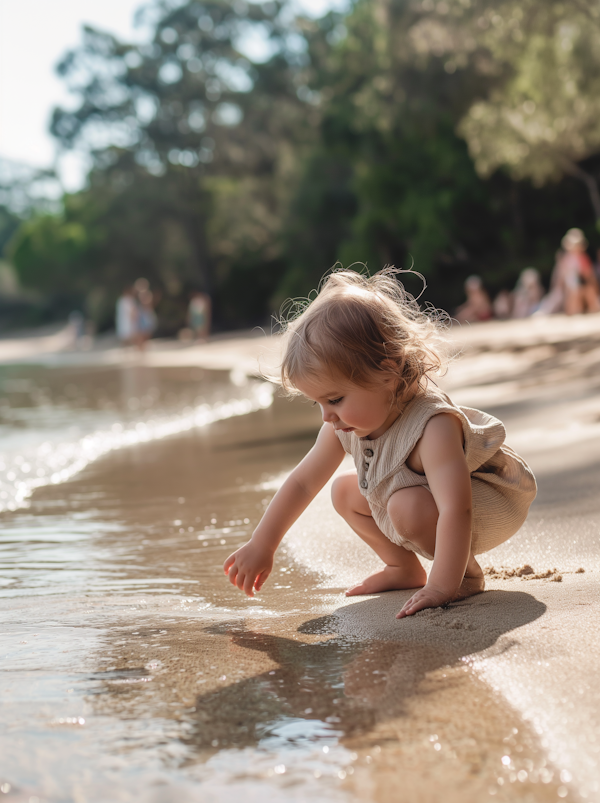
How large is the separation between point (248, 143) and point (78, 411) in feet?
85.1

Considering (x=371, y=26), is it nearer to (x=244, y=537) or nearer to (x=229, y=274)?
(x=229, y=274)

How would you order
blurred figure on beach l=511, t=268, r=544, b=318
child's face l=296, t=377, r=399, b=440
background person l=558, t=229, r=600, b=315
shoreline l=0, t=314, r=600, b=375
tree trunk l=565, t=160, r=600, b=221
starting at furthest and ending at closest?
1. tree trunk l=565, t=160, r=600, b=221
2. blurred figure on beach l=511, t=268, r=544, b=318
3. background person l=558, t=229, r=600, b=315
4. shoreline l=0, t=314, r=600, b=375
5. child's face l=296, t=377, r=399, b=440

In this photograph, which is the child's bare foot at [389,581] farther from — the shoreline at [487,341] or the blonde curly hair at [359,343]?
the shoreline at [487,341]

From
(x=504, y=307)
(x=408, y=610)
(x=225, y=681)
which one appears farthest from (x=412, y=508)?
(x=504, y=307)

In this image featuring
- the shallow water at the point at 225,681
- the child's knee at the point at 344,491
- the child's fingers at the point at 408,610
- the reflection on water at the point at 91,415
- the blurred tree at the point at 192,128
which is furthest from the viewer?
the blurred tree at the point at 192,128

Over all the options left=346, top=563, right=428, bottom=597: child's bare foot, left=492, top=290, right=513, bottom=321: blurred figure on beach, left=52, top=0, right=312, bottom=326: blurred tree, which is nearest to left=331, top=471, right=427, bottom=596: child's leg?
left=346, top=563, right=428, bottom=597: child's bare foot

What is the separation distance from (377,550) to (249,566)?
1.32ft

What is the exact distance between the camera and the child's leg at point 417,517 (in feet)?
7.55

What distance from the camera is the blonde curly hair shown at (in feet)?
7.45

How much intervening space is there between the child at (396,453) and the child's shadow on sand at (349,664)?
4.6 inches

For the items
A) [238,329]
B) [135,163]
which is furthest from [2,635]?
[135,163]

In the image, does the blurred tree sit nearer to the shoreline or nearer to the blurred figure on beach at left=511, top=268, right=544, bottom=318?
the shoreline

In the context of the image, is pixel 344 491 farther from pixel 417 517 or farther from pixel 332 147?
pixel 332 147

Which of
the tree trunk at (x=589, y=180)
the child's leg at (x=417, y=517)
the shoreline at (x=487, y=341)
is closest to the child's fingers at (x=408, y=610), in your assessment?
the child's leg at (x=417, y=517)
